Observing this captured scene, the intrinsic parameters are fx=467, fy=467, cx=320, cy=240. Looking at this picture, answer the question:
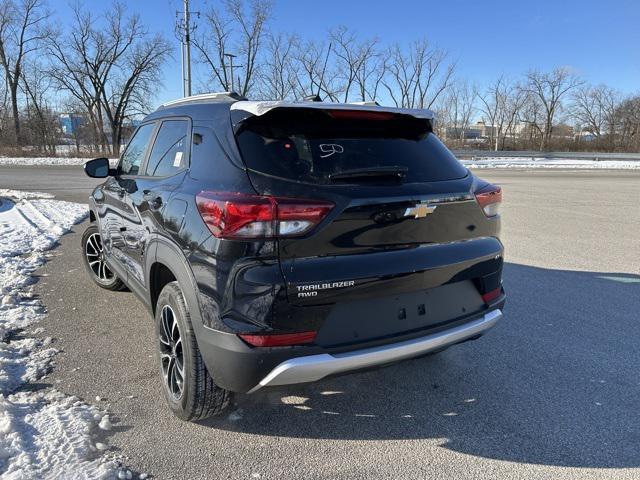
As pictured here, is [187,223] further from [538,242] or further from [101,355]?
[538,242]

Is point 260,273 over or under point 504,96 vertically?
under

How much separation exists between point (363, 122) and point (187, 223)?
113cm

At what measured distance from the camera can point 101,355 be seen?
3.62m

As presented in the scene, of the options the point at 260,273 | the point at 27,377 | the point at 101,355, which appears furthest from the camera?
the point at 101,355

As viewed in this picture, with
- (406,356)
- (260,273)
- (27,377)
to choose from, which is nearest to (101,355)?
(27,377)

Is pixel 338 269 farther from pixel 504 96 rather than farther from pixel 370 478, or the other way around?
pixel 504 96

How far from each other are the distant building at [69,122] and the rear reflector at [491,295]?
49.6 meters

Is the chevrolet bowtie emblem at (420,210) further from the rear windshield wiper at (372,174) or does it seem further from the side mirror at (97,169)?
the side mirror at (97,169)

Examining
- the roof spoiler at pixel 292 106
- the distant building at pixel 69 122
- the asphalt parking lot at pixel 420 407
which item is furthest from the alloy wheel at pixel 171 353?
the distant building at pixel 69 122

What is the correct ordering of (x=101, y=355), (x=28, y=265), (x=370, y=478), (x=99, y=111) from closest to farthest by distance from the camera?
(x=370, y=478) < (x=101, y=355) < (x=28, y=265) < (x=99, y=111)

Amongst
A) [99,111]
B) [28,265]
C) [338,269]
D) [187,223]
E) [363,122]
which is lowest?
[28,265]

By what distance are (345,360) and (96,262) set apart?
4.05 metres

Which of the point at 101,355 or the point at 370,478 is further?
the point at 101,355

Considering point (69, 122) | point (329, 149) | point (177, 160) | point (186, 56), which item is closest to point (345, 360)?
point (329, 149)
